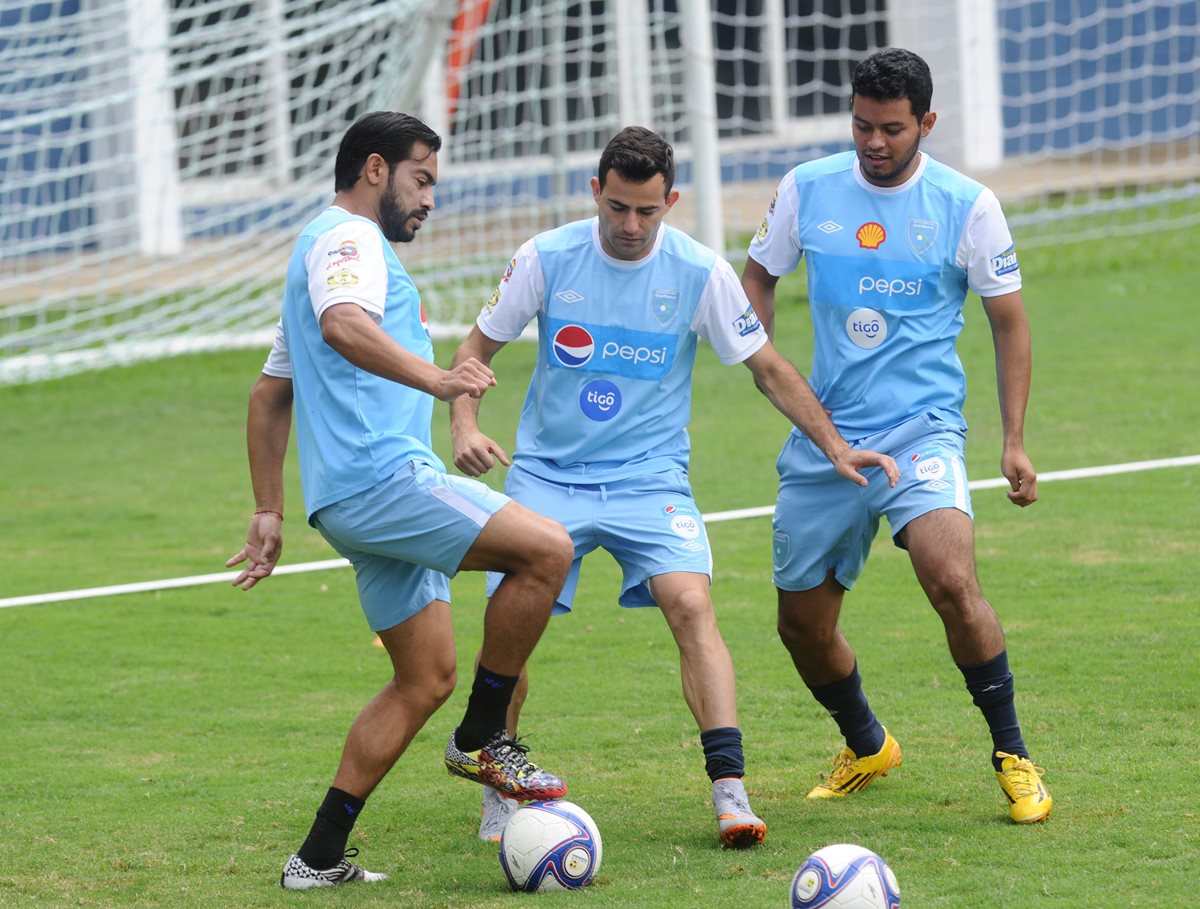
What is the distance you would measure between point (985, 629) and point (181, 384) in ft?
31.4

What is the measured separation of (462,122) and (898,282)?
10893 millimetres

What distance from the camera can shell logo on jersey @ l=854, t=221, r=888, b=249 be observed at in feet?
17.4

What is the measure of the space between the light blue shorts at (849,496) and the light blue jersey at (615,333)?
1.32 ft

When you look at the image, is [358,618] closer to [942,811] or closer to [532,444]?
[532,444]

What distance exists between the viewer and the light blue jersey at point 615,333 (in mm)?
5203

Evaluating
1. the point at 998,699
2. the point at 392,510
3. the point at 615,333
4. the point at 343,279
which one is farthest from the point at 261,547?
the point at 998,699

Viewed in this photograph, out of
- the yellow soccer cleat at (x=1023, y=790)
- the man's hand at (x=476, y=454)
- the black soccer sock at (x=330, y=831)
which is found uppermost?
the man's hand at (x=476, y=454)

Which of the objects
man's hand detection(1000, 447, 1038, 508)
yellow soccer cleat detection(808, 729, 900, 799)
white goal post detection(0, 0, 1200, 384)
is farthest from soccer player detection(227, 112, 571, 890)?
white goal post detection(0, 0, 1200, 384)

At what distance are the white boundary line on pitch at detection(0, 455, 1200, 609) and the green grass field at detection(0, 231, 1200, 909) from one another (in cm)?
12

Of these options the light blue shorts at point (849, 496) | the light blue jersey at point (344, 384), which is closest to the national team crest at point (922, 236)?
the light blue shorts at point (849, 496)

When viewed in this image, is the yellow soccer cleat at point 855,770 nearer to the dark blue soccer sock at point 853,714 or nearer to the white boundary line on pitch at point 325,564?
the dark blue soccer sock at point 853,714

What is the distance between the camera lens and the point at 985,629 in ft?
16.3

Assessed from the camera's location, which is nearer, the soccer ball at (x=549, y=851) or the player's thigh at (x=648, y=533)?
the soccer ball at (x=549, y=851)

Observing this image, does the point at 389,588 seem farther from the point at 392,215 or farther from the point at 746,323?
the point at 746,323
